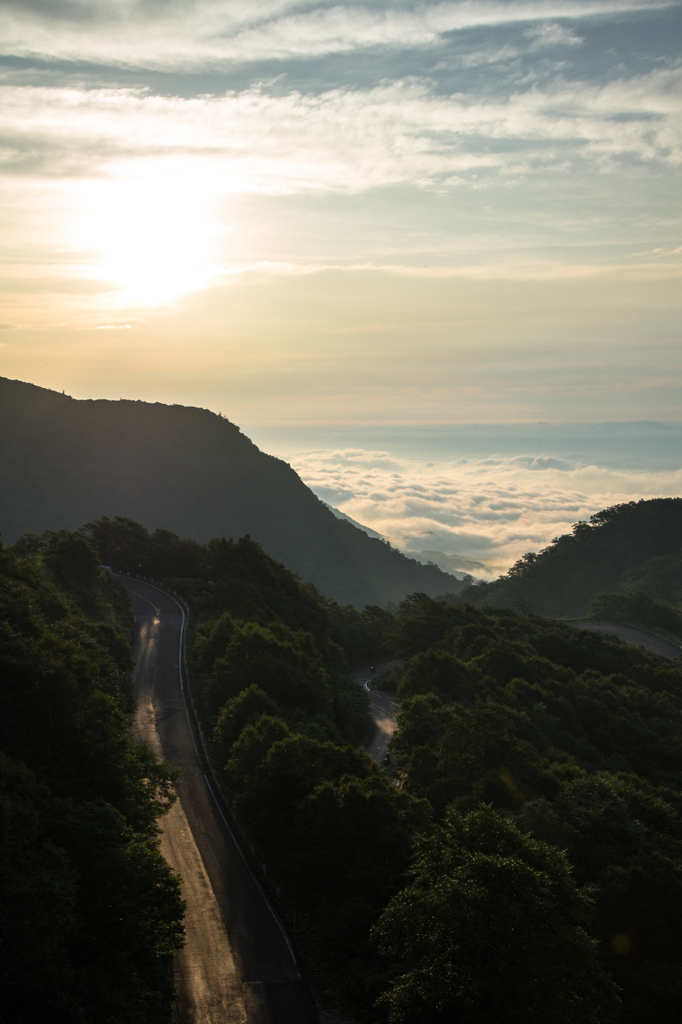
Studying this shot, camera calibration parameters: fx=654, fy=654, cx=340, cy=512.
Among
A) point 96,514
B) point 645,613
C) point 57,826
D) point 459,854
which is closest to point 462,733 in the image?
point 459,854

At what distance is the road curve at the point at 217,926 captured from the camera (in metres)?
19.6

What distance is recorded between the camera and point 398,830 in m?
24.5

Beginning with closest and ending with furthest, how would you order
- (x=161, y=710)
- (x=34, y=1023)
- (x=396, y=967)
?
(x=34, y=1023) → (x=396, y=967) → (x=161, y=710)

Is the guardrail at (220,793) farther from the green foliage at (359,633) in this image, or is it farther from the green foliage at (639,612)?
the green foliage at (639,612)

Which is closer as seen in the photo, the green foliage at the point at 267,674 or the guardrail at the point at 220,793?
the guardrail at the point at 220,793

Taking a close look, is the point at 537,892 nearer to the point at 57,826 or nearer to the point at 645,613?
the point at 57,826

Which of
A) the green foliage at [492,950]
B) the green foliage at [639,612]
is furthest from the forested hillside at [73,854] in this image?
the green foliage at [639,612]

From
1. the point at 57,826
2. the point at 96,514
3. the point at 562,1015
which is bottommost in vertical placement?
the point at 562,1015

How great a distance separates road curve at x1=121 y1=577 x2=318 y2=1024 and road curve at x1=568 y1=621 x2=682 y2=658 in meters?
73.9

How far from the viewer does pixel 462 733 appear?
36875 millimetres

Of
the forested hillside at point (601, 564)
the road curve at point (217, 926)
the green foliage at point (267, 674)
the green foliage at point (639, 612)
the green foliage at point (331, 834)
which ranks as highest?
the forested hillside at point (601, 564)

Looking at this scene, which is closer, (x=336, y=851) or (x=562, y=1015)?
(x=562, y=1015)

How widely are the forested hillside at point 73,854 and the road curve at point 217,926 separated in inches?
69.1

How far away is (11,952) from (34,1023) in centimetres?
166
